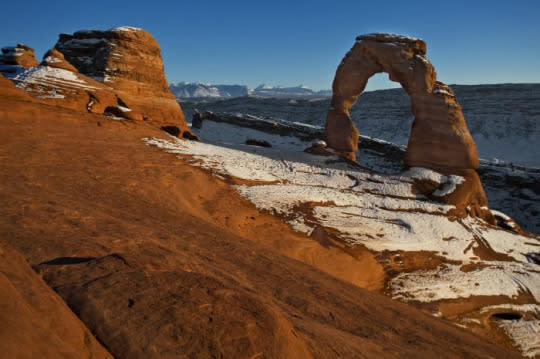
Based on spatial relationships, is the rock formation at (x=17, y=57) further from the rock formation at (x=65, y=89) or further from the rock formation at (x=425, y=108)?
the rock formation at (x=425, y=108)

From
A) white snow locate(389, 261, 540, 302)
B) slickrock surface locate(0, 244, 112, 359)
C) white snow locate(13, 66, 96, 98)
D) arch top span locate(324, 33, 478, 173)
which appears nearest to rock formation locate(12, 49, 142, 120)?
white snow locate(13, 66, 96, 98)

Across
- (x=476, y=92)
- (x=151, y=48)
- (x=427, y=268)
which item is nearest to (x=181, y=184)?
(x=427, y=268)

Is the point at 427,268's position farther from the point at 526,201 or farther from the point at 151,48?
the point at 151,48

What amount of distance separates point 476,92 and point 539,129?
10195 mm

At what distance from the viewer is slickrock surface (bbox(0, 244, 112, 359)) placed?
1.50 metres

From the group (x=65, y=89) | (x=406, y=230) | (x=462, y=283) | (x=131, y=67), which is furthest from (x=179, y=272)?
(x=131, y=67)

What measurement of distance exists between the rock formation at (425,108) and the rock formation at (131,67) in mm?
8668

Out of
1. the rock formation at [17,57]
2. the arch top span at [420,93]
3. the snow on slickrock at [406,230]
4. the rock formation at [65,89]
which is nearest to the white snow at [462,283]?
the snow on slickrock at [406,230]

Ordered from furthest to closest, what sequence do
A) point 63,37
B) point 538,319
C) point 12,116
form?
point 63,37, point 12,116, point 538,319

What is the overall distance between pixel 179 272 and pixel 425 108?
1155 cm

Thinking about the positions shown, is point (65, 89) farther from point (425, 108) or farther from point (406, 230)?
point (425, 108)

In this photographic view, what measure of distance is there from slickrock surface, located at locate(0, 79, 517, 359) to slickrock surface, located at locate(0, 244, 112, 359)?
0.41 ft

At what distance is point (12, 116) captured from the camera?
9.20 meters

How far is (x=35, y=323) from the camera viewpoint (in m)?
1.69
